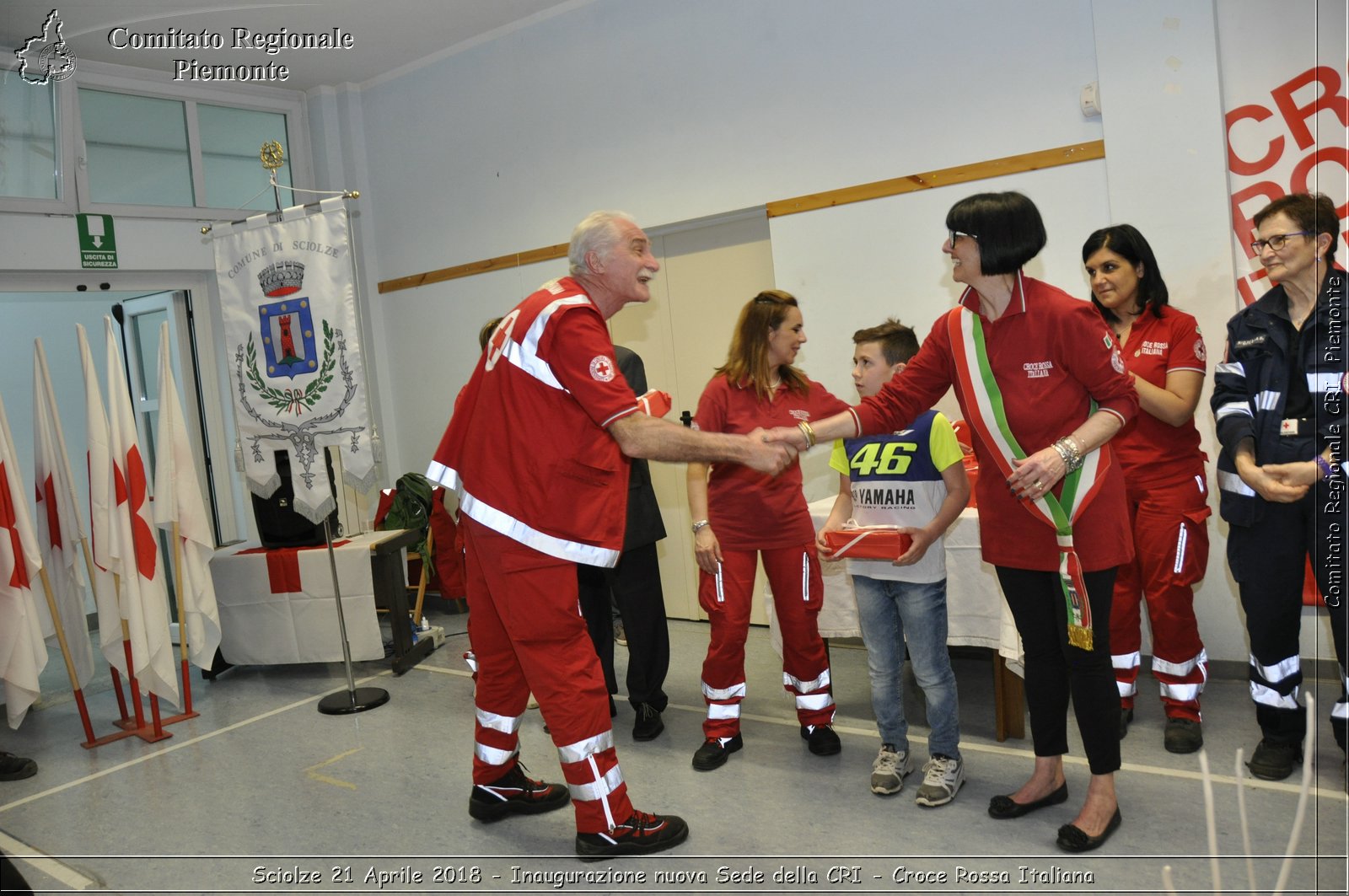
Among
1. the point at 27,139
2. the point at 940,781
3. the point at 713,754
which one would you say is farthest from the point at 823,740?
the point at 27,139

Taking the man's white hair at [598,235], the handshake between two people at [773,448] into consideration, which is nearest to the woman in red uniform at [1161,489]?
the handshake between two people at [773,448]

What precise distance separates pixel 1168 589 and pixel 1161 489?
1.11 feet

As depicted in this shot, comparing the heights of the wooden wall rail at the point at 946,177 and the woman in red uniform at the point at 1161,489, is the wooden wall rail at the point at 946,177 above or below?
above

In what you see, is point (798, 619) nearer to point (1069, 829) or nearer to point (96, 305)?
point (1069, 829)

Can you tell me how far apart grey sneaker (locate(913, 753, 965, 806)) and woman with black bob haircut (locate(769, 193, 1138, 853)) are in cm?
40

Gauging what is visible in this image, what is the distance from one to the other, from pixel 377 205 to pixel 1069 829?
19.2ft

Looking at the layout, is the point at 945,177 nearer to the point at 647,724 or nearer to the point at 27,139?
the point at 647,724

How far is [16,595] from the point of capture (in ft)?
13.6

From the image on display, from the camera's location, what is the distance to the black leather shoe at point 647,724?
12.4 ft

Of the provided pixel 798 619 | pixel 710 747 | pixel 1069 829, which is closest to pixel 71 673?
pixel 710 747

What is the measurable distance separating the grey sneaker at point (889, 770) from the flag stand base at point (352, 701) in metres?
2.39

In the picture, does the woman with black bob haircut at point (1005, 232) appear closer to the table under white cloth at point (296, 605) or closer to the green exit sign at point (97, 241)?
the table under white cloth at point (296, 605)

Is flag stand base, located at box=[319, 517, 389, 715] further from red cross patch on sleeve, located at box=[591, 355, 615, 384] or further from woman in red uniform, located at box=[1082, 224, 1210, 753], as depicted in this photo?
woman in red uniform, located at box=[1082, 224, 1210, 753]

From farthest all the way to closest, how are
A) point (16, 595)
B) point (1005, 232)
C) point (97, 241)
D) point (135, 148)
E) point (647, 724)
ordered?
point (135, 148) → point (97, 241) → point (16, 595) → point (647, 724) → point (1005, 232)
